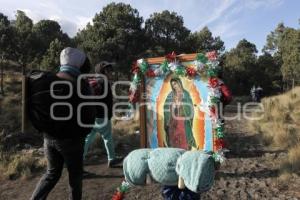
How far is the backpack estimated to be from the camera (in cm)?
441

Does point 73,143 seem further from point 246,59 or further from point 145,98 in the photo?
point 246,59

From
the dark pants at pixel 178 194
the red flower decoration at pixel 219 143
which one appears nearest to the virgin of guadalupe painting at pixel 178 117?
the red flower decoration at pixel 219 143

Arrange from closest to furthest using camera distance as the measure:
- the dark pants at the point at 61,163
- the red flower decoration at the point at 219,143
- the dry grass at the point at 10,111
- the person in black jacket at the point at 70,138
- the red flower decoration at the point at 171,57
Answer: the person in black jacket at the point at 70,138 → the dark pants at the point at 61,163 → the red flower decoration at the point at 219,143 → the red flower decoration at the point at 171,57 → the dry grass at the point at 10,111

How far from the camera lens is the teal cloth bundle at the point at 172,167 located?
4.04 metres

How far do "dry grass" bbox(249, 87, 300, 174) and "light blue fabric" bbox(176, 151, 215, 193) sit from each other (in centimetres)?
340

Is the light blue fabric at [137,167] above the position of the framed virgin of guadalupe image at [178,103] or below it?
below

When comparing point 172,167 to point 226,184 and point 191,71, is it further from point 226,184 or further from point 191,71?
point 226,184

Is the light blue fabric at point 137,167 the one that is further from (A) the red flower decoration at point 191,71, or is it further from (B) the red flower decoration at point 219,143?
(A) the red flower decoration at point 191,71

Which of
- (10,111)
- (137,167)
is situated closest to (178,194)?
(137,167)

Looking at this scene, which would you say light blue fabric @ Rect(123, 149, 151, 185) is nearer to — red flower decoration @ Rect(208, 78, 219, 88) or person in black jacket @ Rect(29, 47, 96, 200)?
person in black jacket @ Rect(29, 47, 96, 200)

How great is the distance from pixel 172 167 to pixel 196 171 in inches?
11.2

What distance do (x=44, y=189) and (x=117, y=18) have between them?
3097 centimetres

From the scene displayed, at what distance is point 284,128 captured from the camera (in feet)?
39.6

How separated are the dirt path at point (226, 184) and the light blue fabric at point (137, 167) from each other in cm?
187
